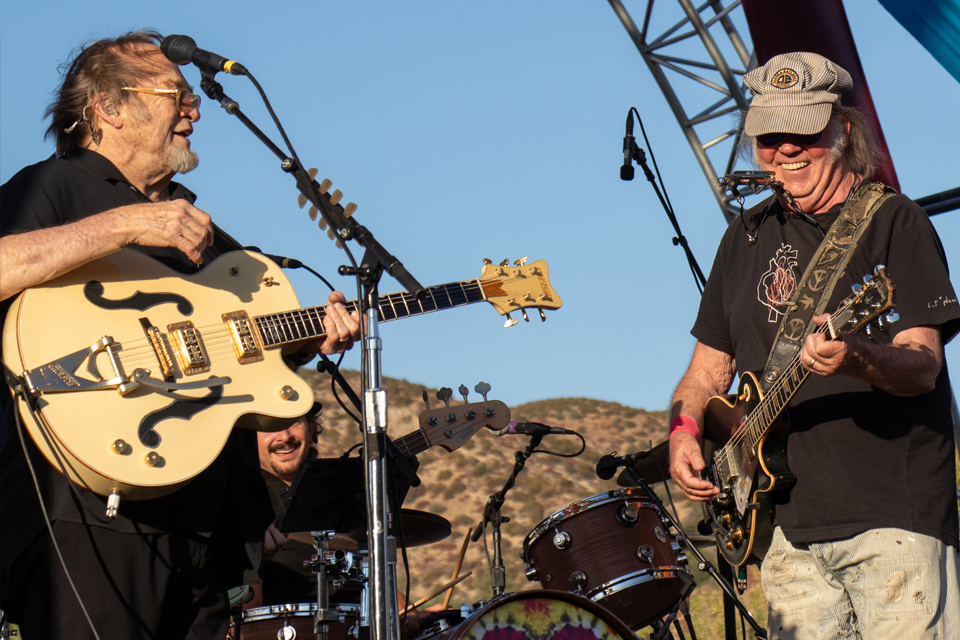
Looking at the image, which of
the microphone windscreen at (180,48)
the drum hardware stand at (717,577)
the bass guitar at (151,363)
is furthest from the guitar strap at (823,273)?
the microphone windscreen at (180,48)

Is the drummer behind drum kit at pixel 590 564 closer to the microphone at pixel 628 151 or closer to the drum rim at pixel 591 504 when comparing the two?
the drum rim at pixel 591 504

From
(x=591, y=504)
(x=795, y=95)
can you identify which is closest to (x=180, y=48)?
(x=795, y=95)

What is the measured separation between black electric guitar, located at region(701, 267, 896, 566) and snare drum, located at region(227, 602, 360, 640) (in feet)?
7.46

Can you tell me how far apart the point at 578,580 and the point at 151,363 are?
2932mm

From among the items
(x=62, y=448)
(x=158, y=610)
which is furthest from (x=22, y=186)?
(x=158, y=610)

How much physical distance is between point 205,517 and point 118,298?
730mm

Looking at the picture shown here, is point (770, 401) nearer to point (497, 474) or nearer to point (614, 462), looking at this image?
point (614, 462)

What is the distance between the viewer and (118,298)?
2865mm

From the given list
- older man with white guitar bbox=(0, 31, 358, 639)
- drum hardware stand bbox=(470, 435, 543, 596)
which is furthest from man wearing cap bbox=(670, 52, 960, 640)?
drum hardware stand bbox=(470, 435, 543, 596)

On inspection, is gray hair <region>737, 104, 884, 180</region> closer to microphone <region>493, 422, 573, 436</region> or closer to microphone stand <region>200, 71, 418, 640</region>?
microphone stand <region>200, 71, 418, 640</region>

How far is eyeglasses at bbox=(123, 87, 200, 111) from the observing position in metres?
Answer: 3.25

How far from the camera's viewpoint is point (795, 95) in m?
3.17

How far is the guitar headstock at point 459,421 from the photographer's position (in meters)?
5.53

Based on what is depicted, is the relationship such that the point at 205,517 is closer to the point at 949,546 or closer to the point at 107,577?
the point at 107,577
